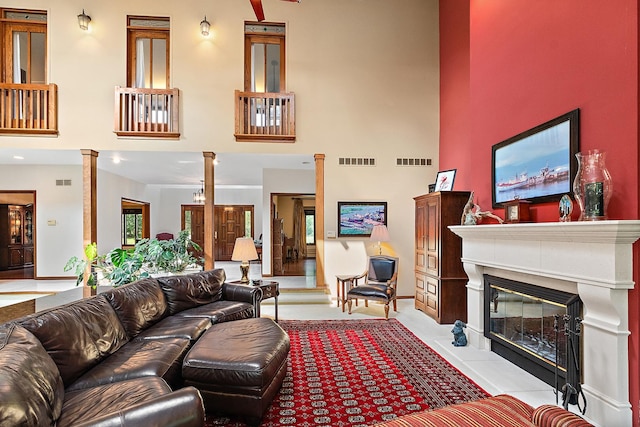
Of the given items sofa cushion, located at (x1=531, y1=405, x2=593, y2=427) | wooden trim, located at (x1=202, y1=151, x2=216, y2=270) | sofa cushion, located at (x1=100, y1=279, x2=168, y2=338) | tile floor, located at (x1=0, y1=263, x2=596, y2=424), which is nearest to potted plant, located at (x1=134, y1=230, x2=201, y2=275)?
wooden trim, located at (x1=202, y1=151, x2=216, y2=270)

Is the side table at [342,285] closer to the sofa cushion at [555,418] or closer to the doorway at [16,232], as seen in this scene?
the sofa cushion at [555,418]

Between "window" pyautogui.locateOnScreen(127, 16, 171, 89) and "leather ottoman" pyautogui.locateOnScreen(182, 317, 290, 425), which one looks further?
"window" pyautogui.locateOnScreen(127, 16, 171, 89)

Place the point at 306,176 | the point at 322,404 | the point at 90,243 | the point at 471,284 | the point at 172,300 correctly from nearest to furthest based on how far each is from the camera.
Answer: the point at 322,404 < the point at 172,300 < the point at 471,284 < the point at 90,243 < the point at 306,176

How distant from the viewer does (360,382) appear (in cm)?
286

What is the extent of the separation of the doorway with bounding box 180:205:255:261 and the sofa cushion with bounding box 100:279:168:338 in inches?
348

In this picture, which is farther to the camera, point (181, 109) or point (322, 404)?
point (181, 109)

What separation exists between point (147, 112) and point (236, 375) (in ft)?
16.9

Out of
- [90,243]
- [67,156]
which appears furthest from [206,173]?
[67,156]

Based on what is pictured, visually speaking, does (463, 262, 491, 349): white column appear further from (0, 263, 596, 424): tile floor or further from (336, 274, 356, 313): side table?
(336, 274, 356, 313): side table

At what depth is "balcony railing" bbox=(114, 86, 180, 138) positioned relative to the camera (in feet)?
19.0

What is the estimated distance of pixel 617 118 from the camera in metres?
2.21

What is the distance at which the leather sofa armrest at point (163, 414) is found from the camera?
4.43 ft

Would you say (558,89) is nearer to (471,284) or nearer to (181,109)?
(471,284)

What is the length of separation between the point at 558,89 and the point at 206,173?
509 cm
